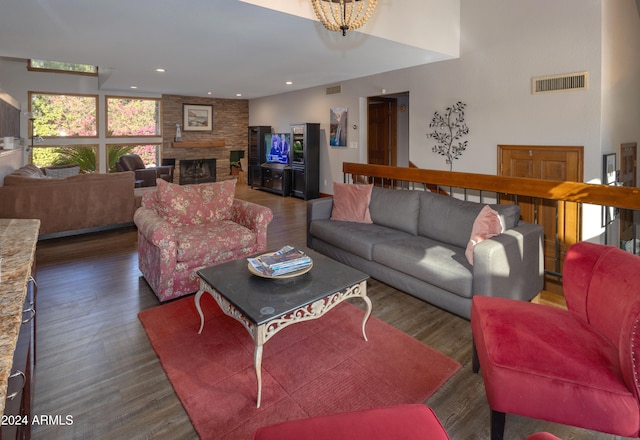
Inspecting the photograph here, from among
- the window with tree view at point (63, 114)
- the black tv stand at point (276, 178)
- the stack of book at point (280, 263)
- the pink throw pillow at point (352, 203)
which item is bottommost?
the stack of book at point (280, 263)

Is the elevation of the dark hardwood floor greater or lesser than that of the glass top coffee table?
lesser

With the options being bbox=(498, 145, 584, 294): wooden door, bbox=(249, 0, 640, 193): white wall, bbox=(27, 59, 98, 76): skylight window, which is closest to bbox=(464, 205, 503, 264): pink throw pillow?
bbox=(498, 145, 584, 294): wooden door

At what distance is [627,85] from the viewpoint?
4.59 meters

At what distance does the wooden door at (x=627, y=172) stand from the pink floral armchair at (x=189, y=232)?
4525 millimetres

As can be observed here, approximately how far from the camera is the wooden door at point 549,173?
3.92 meters

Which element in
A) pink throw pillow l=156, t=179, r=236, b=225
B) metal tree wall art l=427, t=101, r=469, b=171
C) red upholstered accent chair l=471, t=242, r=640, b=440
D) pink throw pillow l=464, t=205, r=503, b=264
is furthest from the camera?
metal tree wall art l=427, t=101, r=469, b=171

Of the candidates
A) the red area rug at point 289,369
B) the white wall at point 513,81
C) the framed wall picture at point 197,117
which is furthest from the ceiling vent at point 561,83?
the framed wall picture at point 197,117

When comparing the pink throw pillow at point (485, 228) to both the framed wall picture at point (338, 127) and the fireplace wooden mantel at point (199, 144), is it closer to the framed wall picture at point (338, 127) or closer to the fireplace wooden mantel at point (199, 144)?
the framed wall picture at point (338, 127)

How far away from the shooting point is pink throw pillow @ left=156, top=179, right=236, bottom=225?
3.49 metres

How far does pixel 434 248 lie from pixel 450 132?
2987mm

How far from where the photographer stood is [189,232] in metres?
3.34

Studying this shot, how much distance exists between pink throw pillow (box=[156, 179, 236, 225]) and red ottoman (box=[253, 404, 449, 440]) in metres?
2.78

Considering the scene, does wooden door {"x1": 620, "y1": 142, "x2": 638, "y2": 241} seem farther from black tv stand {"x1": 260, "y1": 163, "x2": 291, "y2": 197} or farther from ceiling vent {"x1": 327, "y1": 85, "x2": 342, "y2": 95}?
black tv stand {"x1": 260, "y1": 163, "x2": 291, "y2": 197}

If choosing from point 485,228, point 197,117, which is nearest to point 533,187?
point 485,228
